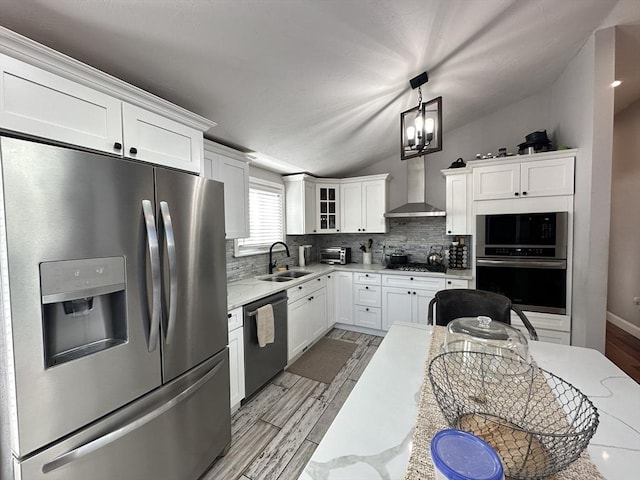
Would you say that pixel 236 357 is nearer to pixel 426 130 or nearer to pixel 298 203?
pixel 426 130

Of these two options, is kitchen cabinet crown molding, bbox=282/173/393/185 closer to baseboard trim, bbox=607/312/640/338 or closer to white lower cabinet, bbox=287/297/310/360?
white lower cabinet, bbox=287/297/310/360

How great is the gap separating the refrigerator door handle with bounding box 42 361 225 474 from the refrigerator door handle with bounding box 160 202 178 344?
314mm

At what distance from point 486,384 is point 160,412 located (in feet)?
4.69

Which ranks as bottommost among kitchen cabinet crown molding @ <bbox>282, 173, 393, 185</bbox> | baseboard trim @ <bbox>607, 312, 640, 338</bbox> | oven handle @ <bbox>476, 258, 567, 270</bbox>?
baseboard trim @ <bbox>607, 312, 640, 338</bbox>

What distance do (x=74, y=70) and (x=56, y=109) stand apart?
0.19m

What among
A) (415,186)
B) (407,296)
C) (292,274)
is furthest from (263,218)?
(415,186)

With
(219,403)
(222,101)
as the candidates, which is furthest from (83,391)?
(222,101)

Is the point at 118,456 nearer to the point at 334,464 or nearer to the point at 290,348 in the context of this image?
the point at 334,464

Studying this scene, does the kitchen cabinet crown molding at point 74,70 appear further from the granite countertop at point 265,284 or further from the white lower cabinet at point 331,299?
the white lower cabinet at point 331,299

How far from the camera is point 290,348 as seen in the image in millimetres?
2799

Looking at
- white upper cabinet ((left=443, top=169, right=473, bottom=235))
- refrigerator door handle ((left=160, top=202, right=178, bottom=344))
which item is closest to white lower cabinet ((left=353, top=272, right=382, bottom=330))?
white upper cabinet ((left=443, top=169, right=473, bottom=235))

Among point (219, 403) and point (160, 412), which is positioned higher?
point (160, 412)

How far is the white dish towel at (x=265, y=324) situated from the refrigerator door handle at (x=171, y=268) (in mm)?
965

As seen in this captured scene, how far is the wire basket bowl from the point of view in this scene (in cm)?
54
